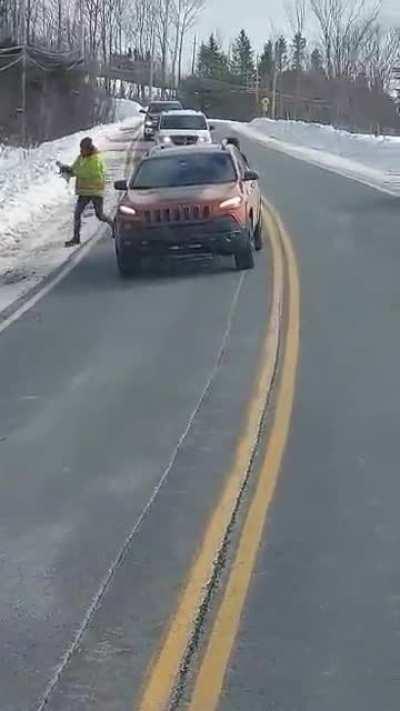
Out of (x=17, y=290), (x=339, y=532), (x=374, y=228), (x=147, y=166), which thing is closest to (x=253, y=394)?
(x=339, y=532)

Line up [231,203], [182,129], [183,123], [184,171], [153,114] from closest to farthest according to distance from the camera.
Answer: [231,203] < [184,171] < [182,129] < [183,123] < [153,114]

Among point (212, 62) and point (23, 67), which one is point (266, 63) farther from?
point (23, 67)

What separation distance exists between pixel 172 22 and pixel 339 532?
134449 mm

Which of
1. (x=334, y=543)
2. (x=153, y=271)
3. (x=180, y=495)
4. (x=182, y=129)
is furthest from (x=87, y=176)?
(x=182, y=129)

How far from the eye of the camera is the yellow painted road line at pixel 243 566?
507cm

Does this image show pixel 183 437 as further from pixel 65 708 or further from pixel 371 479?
pixel 65 708

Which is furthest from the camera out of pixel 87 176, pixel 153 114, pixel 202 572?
pixel 153 114

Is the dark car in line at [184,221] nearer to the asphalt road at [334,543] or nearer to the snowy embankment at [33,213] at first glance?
the snowy embankment at [33,213]

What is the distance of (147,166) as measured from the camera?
739 inches

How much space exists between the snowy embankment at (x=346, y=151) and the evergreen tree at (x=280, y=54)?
146 ft

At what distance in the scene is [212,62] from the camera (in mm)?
148000

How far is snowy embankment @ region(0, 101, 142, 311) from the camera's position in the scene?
18578 millimetres

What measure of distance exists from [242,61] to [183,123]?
401 feet

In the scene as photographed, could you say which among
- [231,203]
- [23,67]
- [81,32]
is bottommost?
[231,203]
